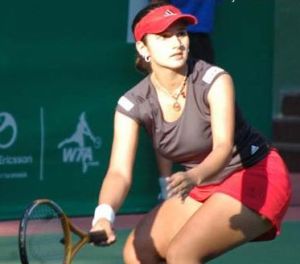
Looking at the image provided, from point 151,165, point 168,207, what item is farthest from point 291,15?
point 168,207

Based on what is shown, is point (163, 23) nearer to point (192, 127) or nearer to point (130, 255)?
point (192, 127)

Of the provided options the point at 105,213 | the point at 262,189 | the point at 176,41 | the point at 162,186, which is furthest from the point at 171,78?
the point at 162,186

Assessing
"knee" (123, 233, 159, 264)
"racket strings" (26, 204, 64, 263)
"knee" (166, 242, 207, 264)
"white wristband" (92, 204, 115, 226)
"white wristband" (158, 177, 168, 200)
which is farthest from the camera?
"white wristband" (158, 177, 168, 200)

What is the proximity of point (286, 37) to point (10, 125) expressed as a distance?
332 centimetres

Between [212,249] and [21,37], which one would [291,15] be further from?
[212,249]

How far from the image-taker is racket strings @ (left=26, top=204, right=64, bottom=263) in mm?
4645

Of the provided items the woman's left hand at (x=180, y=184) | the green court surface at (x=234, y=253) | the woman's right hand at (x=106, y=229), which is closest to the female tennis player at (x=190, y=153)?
the woman's right hand at (x=106, y=229)

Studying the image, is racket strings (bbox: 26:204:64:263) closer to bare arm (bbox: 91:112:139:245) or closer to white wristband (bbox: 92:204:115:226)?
white wristband (bbox: 92:204:115:226)

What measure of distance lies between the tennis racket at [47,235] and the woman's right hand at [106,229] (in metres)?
0.02

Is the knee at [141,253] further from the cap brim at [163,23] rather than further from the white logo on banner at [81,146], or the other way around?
the white logo on banner at [81,146]

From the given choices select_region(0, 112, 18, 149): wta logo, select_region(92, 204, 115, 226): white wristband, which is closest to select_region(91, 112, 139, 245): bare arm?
select_region(92, 204, 115, 226): white wristband

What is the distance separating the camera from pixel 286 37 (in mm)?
10719

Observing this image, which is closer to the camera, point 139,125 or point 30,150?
point 139,125

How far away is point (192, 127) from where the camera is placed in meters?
5.14
